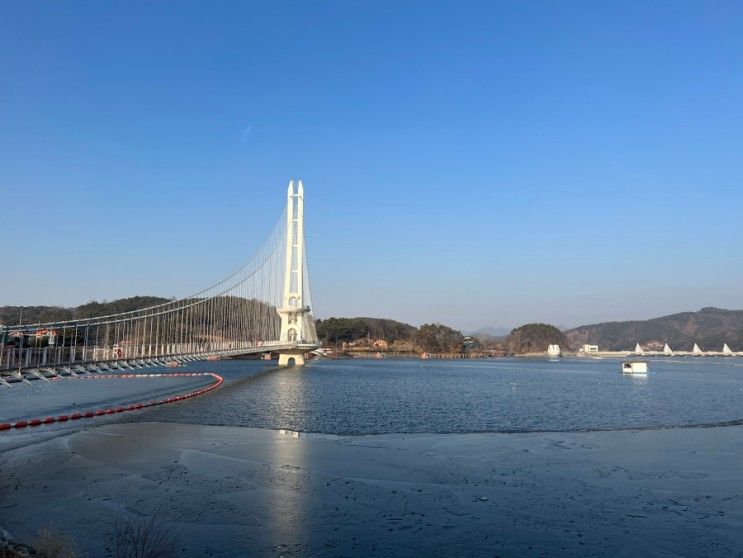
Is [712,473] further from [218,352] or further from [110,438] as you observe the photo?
[218,352]

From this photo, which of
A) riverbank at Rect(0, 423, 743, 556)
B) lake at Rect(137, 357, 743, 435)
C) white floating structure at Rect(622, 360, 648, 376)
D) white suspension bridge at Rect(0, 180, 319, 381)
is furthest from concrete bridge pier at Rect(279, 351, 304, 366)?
riverbank at Rect(0, 423, 743, 556)

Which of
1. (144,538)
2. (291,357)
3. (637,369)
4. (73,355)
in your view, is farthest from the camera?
(291,357)

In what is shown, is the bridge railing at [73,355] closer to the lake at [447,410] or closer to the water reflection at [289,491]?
the lake at [447,410]

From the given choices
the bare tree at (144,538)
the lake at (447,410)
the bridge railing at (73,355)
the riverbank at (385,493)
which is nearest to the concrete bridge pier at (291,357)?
the bridge railing at (73,355)

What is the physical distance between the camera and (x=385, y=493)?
1434cm

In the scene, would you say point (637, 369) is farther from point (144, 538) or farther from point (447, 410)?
point (144, 538)

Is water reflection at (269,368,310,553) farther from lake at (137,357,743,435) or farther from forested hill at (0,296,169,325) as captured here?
forested hill at (0,296,169,325)

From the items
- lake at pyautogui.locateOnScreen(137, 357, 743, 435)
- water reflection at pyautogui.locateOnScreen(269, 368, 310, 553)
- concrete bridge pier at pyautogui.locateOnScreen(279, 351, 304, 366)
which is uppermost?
concrete bridge pier at pyautogui.locateOnScreen(279, 351, 304, 366)

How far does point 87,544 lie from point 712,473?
15.7 m

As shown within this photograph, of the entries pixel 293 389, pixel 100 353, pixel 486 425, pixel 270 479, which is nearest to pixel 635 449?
pixel 486 425

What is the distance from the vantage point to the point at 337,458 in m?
18.7

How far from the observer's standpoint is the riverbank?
10.9 m

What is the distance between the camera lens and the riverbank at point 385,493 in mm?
10867

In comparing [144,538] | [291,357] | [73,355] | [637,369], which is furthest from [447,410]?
[291,357]
